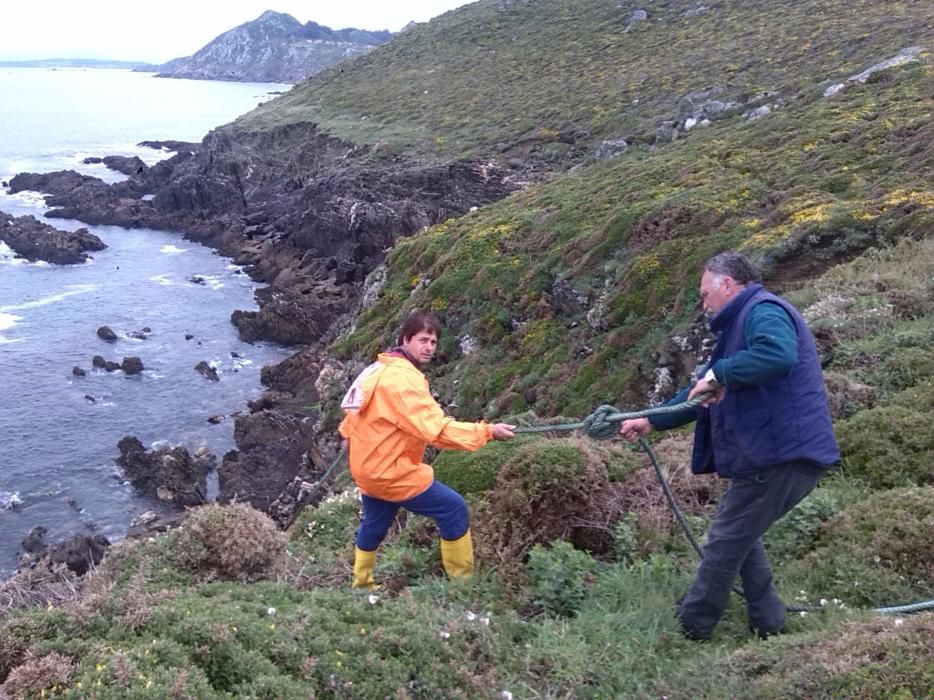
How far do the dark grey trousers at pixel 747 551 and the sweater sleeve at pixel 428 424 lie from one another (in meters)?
1.66

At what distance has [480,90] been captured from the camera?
58375 mm

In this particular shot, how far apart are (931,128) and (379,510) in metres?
18.3

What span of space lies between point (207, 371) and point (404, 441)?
95.6 feet

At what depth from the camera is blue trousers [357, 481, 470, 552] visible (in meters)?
5.50

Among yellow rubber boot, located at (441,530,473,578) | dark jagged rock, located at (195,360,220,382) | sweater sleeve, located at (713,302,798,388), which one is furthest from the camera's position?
dark jagged rock, located at (195,360,220,382)

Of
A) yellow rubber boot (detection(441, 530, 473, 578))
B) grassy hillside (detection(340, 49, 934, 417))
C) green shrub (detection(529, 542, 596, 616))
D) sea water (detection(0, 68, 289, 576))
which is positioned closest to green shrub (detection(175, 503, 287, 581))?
yellow rubber boot (detection(441, 530, 473, 578))

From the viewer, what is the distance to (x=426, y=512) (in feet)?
18.2

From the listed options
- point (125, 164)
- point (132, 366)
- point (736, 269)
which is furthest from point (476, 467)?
point (125, 164)

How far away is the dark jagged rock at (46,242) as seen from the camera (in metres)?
49.4

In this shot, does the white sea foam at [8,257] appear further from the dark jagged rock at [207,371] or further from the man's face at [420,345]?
the man's face at [420,345]

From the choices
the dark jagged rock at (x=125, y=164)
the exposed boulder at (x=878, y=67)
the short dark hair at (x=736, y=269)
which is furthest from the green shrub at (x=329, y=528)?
the dark jagged rock at (x=125, y=164)

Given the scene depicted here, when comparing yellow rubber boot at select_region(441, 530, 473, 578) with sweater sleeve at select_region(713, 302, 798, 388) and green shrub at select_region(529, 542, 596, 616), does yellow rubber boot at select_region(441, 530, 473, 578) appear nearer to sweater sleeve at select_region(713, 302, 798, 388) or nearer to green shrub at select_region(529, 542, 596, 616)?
green shrub at select_region(529, 542, 596, 616)

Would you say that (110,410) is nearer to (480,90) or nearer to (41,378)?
(41,378)

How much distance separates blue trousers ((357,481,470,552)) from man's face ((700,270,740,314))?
7.85 ft
